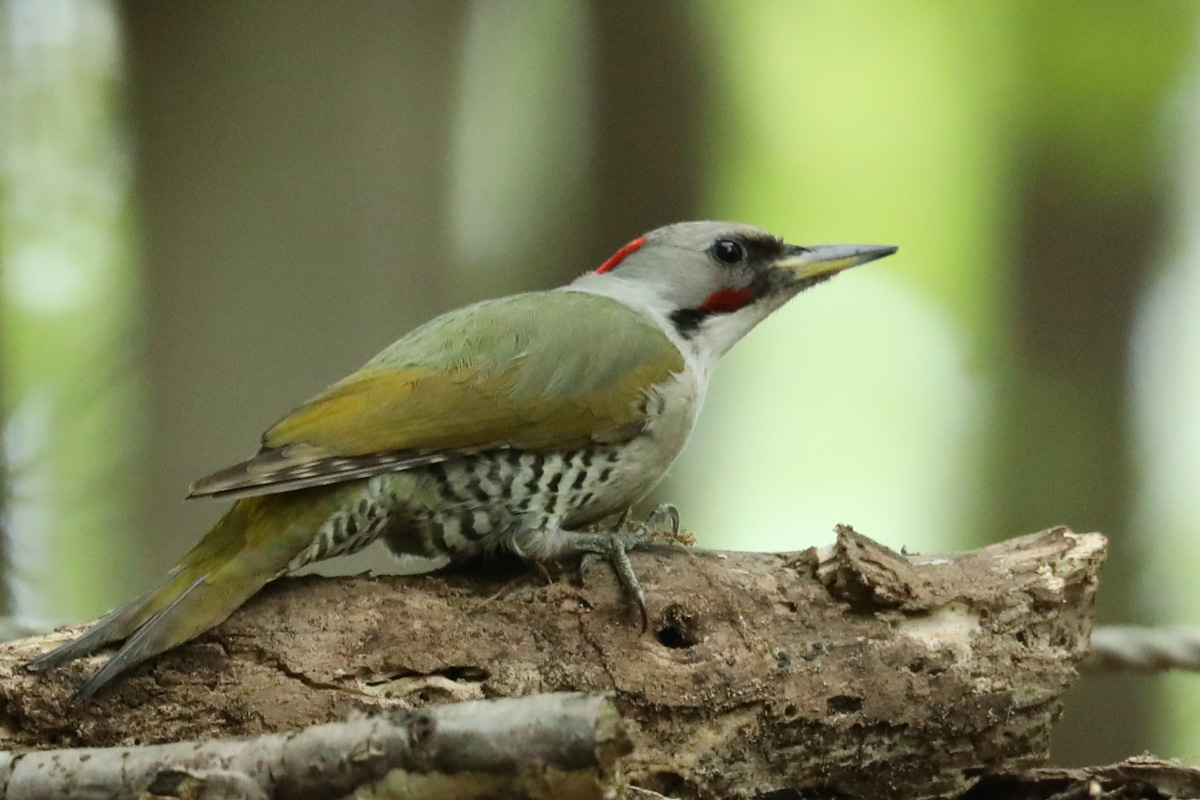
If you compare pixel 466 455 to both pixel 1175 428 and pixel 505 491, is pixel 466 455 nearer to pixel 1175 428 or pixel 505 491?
pixel 505 491

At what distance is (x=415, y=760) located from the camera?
4.06 feet

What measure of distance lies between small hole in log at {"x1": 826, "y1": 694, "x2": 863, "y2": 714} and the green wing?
68 centimetres

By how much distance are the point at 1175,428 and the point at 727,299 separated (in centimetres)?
275

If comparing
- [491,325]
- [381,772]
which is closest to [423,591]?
[491,325]

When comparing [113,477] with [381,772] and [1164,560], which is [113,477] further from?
[1164,560]

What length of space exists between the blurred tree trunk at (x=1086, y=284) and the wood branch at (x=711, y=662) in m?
2.52

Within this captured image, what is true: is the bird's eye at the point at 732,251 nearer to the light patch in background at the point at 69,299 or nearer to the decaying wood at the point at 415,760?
the decaying wood at the point at 415,760

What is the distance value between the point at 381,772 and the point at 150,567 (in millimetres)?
2911

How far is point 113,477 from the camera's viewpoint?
12.2 feet

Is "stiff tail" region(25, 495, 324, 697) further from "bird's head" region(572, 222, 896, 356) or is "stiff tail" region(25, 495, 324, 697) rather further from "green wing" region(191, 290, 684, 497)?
"bird's head" region(572, 222, 896, 356)

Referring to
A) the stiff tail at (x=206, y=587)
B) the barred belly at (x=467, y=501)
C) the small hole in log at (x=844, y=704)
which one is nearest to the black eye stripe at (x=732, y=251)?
the barred belly at (x=467, y=501)

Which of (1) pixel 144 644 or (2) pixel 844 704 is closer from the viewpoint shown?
(1) pixel 144 644

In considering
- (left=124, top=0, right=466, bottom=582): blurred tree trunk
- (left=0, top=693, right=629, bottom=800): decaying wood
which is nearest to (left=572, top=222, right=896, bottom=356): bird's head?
(left=0, top=693, right=629, bottom=800): decaying wood

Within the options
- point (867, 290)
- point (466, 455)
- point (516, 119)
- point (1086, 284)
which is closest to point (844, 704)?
point (466, 455)
